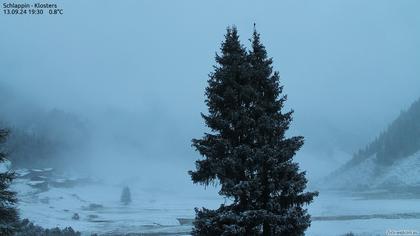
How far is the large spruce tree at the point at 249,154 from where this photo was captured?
1449 cm

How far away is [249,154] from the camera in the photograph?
1457 centimetres

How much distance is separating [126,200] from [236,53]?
12357 centimetres

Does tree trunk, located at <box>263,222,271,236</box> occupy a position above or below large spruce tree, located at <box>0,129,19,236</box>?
below

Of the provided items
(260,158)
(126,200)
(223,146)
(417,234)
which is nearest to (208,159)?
(223,146)

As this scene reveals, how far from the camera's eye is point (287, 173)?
1481 centimetres

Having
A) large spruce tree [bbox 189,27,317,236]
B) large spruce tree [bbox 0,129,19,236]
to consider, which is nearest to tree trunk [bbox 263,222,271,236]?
large spruce tree [bbox 189,27,317,236]

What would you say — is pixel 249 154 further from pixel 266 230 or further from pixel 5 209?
pixel 5 209

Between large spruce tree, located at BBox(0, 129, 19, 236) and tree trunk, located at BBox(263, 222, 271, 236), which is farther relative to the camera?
large spruce tree, located at BBox(0, 129, 19, 236)

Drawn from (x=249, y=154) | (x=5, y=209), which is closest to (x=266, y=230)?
(x=249, y=154)

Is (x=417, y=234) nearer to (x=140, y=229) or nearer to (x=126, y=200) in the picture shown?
(x=140, y=229)

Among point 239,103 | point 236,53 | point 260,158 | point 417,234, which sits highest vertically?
point 236,53

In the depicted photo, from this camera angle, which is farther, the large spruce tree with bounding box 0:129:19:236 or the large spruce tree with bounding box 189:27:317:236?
the large spruce tree with bounding box 0:129:19:236

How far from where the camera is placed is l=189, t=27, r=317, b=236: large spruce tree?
47.5 ft

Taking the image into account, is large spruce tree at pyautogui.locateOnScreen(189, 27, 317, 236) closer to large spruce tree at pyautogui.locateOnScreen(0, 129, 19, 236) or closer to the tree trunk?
the tree trunk
